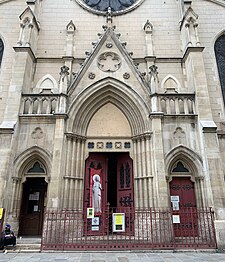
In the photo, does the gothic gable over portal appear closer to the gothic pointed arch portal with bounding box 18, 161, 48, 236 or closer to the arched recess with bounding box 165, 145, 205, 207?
the arched recess with bounding box 165, 145, 205, 207

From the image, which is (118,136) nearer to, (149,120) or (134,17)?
(149,120)

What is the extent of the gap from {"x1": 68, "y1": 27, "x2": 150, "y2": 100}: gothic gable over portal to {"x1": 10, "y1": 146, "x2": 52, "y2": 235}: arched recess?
3743 millimetres

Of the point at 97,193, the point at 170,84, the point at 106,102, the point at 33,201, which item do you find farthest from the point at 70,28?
the point at 33,201

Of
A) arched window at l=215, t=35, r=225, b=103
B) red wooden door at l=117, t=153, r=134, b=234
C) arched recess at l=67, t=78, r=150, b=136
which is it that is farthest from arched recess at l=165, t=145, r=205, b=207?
arched window at l=215, t=35, r=225, b=103

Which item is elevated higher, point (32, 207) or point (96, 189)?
point (96, 189)

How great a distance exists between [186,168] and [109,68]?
718cm

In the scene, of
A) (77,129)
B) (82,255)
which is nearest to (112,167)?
(77,129)

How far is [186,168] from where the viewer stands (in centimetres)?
1195

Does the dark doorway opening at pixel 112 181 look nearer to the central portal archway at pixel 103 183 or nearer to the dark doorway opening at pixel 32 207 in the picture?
the central portal archway at pixel 103 183

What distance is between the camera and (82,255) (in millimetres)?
7805

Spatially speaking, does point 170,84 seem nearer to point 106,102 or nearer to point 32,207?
point 106,102

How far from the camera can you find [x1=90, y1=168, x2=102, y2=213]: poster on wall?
12.0 m

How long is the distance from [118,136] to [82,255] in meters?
6.50

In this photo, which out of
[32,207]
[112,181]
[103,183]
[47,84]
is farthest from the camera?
[112,181]
